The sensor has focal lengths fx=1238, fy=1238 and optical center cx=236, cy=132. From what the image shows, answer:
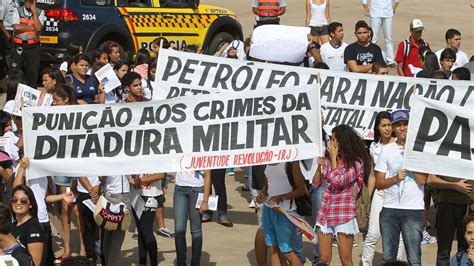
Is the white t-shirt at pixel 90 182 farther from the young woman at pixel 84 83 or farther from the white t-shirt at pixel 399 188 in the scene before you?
the white t-shirt at pixel 399 188

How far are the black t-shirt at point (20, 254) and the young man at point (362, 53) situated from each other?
776cm

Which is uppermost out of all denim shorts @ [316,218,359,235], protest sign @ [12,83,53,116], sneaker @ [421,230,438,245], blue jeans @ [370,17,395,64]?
protest sign @ [12,83,53,116]

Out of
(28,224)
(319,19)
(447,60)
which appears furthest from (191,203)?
(319,19)

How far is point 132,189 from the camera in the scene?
11453 mm

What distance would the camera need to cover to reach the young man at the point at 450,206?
1085 cm

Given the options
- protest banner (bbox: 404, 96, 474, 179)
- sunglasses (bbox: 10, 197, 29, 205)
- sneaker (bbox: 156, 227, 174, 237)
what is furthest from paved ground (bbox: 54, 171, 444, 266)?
sunglasses (bbox: 10, 197, 29, 205)

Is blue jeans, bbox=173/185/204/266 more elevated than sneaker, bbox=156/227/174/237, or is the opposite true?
blue jeans, bbox=173/185/204/266

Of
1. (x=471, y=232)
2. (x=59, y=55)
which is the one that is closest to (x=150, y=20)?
(x=59, y=55)

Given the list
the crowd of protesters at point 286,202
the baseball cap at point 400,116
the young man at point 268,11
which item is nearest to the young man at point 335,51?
the young man at point 268,11

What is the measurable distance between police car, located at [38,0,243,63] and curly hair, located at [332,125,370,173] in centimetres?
897

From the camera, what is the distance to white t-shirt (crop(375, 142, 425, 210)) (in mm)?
10484

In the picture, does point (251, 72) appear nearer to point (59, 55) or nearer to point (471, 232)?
point (471, 232)

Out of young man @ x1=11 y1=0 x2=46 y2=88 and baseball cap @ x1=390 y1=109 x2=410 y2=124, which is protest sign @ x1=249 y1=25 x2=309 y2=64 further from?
young man @ x1=11 y1=0 x2=46 y2=88

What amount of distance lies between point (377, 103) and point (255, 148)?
2242 mm
